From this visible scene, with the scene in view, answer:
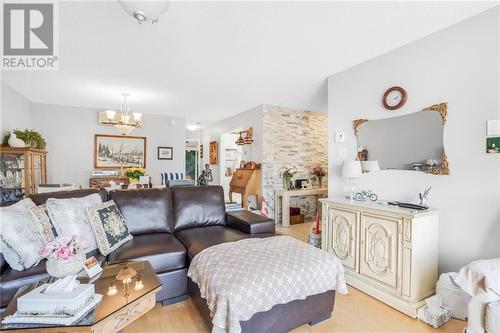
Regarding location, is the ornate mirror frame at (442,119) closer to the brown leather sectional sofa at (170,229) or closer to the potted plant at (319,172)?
the brown leather sectional sofa at (170,229)

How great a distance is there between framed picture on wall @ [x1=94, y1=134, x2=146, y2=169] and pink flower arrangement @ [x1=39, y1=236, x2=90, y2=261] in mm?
4636

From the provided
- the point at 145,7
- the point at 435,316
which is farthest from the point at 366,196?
the point at 145,7

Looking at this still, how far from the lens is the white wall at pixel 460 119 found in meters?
1.92

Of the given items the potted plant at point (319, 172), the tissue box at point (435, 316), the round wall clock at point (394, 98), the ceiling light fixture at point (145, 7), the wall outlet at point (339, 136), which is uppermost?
the ceiling light fixture at point (145, 7)

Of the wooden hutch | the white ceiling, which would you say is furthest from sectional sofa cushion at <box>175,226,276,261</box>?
the wooden hutch

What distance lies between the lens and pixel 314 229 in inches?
129

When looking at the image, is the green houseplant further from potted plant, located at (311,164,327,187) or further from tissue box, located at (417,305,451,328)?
tissue box, located at (417,305,451,328)

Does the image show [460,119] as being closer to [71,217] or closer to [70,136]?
[71,217]

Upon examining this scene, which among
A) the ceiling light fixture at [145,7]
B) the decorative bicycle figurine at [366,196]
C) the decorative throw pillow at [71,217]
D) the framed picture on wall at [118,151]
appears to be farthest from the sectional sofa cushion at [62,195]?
the framed picture on wall at [118,151]

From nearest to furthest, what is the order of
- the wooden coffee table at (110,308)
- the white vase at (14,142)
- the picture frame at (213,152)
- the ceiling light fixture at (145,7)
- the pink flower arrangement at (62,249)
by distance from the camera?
the wooden coffee table at (110,308) < the pink flower arrangement at (62,249) < the ceiling light fixture at (145,7) < the white vase at (14,142) < the picture frame at (213,152)

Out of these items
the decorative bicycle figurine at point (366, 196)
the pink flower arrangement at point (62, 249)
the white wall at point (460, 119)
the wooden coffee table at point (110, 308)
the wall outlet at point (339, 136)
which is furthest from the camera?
the wall outlet at point (339, 136)

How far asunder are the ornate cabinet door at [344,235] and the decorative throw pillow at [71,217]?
2.33 metres

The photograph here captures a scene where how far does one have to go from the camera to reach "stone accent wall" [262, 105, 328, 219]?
4859 mm

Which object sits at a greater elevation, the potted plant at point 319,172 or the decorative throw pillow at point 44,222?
the potted plant at point 319,172
